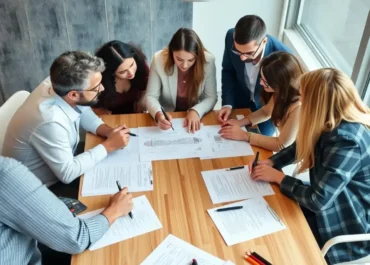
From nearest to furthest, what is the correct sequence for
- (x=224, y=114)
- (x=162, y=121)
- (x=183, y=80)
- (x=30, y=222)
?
(x=30, y=222), (x=162, y=121), (x=224, y=114), (x=183, y=80)

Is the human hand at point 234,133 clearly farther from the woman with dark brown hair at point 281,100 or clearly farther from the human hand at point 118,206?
the human hand at point 118,206

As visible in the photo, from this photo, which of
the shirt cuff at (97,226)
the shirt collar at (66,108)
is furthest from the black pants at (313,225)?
the shirt collar at (66,108)

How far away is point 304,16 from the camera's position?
3.14 meters

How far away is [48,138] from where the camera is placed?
162 cm

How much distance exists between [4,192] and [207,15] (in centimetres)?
238

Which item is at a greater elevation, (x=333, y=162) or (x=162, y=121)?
(x=333, y=162)

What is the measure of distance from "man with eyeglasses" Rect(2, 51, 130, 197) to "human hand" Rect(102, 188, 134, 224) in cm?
26

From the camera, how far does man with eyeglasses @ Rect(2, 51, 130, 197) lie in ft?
5.31

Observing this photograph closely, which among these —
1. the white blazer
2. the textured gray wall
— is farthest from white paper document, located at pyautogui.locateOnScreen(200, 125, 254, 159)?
the textured gray wall

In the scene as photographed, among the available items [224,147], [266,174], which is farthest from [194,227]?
[224,147]

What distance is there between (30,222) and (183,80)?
1246 millimetres

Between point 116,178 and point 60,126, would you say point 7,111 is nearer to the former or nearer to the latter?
point 60,126

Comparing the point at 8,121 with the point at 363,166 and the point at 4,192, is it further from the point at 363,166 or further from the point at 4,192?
the point at 363,166

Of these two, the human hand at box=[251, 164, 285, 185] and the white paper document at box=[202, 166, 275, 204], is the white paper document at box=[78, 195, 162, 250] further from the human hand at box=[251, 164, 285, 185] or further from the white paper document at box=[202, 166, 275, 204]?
the human hand at box=[251, 164, 285, 185]
